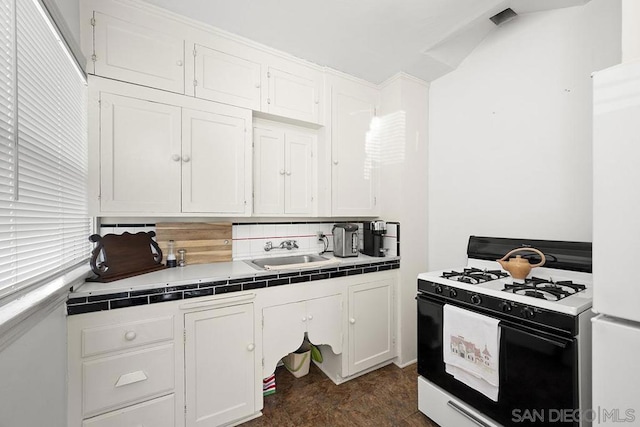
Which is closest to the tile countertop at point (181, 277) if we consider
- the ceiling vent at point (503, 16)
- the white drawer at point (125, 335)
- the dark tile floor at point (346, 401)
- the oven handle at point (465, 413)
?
the white drawer at point (125, 335)

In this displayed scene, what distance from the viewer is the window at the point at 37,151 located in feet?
2.99

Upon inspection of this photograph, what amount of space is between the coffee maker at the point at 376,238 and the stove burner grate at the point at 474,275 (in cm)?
71

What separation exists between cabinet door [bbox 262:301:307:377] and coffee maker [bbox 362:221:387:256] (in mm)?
856

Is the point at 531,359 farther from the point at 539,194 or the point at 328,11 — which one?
the point at 328,11

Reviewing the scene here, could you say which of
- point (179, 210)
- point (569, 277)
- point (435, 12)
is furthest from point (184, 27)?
point (569, 277)

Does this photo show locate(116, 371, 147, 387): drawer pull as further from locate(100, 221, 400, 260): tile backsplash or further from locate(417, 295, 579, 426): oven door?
locate(417, 295, 579, 426): oven door

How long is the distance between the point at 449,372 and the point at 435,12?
2.23m

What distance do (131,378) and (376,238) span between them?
6.32 feet

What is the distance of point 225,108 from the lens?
1.90 m

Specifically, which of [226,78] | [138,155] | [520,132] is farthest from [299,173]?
[520,132]

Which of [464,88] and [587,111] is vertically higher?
[464,88]

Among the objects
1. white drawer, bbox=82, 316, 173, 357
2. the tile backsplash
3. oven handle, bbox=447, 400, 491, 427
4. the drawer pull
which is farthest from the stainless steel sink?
oven handle, bbox=447, 400, 491, 427

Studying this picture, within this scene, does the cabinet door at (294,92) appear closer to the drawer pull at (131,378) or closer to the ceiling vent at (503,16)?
the ceiling vent at (503,16)

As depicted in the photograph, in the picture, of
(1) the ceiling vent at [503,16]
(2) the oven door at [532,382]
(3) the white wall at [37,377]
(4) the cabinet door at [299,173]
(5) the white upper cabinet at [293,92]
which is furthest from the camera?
(4) the cabinet door at [299,173]
